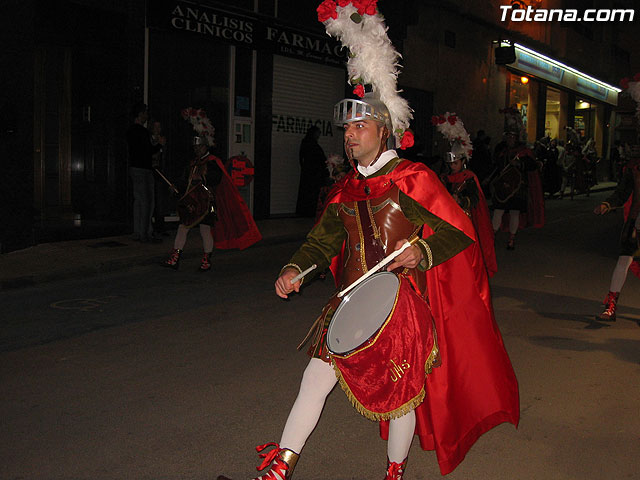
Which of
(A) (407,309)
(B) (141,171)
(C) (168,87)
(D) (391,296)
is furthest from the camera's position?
(C) (168,87)

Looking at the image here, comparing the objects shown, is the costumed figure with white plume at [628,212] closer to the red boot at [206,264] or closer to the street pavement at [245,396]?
the street pavement at [245,396]

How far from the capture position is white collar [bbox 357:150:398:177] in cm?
351

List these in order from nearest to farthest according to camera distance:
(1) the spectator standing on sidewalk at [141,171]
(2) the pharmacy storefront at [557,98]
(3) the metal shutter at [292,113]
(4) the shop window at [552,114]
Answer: (1) the spectator standing on sidewalk at [141,171] < (3) the metal shutter at [292,113] < (2) the pharmacy storefront at [557,98] < (4) the shop window at [552,114]

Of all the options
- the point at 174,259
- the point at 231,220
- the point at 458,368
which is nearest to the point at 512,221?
the point at 231,220

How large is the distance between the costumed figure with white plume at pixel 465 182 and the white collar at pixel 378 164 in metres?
5.94

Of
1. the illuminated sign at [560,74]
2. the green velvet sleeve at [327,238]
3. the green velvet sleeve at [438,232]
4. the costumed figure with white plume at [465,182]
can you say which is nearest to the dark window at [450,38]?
the illuminated sign at [560,74]

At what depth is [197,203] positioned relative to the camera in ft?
32.9

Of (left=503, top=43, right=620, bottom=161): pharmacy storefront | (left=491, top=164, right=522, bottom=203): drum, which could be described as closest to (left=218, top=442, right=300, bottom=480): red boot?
(left=491, top=164, right=522, bottom=203): drum

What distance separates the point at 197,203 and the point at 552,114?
92.4 feet

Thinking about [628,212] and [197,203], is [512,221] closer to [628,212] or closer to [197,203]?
[628,212]

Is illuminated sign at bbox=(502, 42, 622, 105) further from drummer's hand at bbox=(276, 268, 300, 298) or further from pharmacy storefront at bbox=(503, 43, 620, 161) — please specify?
drummer's hand at bbox=(276, 268, 300, 298)

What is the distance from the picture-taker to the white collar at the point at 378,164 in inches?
138

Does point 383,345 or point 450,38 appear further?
point 450,38

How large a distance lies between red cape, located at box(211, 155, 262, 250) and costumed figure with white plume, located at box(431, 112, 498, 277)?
2800 millimetres
